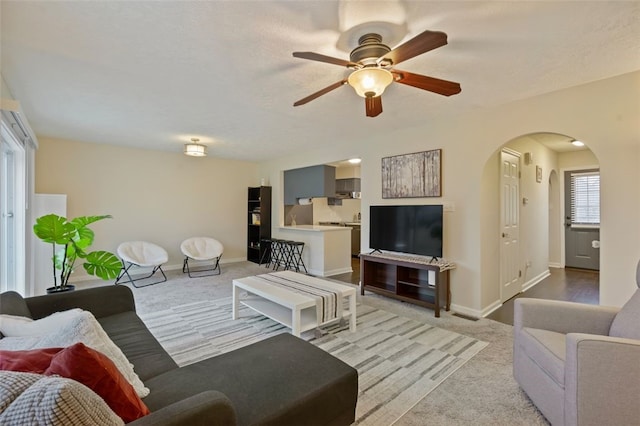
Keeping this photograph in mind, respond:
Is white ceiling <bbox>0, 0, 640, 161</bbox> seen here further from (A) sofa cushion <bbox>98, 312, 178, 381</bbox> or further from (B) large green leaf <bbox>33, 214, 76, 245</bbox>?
(A) sofa cushion <bbox>98, 312, 178, 381</bbox>

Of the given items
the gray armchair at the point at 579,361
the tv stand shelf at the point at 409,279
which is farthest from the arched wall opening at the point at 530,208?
the gray armchair at the point at 579,361

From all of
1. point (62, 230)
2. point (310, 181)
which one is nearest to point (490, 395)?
point (62, 230)

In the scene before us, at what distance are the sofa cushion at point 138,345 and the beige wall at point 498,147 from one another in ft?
10.6

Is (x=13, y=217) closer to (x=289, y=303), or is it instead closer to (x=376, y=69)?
(x=289, y=303)

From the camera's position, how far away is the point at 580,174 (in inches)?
230

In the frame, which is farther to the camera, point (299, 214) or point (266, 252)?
point (299, 214)

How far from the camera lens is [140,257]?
512cm

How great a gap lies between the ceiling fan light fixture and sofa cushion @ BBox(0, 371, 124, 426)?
2.05m

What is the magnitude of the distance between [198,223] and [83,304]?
14.4 ft

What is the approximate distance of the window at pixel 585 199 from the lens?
5672mm

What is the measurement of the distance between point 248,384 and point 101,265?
2.65 metres

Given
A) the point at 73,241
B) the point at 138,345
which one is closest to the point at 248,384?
the point at 138,345

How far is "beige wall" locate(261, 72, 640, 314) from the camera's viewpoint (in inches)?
96.4

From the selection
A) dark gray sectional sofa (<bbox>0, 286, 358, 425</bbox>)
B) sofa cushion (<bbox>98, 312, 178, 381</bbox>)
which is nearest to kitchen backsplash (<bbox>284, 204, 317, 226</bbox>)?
sofa cushion (<bbox>98, 312, 178, 381</bbox>)
